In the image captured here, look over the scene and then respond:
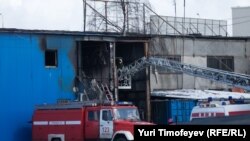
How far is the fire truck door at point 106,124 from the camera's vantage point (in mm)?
26812

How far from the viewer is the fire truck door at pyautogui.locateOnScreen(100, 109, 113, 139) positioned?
26812mm

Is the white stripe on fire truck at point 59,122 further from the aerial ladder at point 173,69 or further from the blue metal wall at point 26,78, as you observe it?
the aerial ladder at point 173,69

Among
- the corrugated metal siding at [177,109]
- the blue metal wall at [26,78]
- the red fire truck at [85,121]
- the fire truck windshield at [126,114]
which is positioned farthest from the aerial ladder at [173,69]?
the red fire truck at [85,121]

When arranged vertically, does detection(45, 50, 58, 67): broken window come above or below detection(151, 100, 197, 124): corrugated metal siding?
above

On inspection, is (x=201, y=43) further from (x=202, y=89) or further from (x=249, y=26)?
(x=249, y=26)

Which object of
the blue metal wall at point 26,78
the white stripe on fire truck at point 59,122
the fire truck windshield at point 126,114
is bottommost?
the white stripe on fire truck at point 59,122

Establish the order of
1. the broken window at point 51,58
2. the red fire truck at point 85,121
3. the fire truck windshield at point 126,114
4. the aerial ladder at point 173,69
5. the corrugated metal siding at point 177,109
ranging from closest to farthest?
the red fire truck at point 85,121 < the fire truck windshield at point 126,114 < the aerial ladder at point 173,69 < the broken window at point 51,58 < the corrugated metal siding at point 177,109

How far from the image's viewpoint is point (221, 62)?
146 ft

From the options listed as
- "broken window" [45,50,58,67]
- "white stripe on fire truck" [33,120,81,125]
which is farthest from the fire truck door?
"broken window" [45,50,58,67]

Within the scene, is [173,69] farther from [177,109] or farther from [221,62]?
[221,62]

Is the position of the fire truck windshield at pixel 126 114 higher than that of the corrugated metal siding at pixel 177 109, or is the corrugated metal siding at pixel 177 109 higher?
the fire truck windshield at pixel 126 114

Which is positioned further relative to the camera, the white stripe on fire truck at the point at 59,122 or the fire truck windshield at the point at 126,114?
the white stripe on fire truck at the point at 59,122

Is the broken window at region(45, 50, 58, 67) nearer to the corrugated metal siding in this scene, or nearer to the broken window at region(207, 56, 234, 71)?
the corrugated metal siding

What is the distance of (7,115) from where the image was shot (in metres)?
32.2
